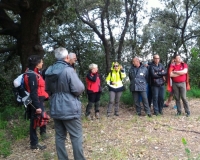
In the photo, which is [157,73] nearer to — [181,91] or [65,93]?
[181,91]

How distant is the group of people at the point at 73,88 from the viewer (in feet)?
15.3

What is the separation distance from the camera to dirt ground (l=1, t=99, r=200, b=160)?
18.0 ft

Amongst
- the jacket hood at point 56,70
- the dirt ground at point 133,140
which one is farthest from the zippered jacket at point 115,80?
the jacket hood at point 56,70

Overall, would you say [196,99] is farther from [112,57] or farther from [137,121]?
[112,57]

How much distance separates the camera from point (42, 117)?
234 inches

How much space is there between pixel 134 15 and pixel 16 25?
37.7 ft

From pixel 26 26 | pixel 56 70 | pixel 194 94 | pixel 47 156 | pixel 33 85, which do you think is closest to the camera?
pixel 56 70

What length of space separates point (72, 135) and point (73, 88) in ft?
2.46

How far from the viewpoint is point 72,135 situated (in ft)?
15.5

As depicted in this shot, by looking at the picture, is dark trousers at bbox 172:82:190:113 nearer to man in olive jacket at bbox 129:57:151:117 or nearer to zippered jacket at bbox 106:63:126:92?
man in olive jacket at bbox 129:57:151:117

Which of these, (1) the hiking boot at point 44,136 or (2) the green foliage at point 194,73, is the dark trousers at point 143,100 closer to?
(1) the hiking boot at point 44,136

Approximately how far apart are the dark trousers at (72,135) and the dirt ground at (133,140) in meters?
0.64

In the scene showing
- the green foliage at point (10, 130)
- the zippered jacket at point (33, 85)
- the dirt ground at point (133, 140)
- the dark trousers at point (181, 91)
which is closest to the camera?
the dirt ground at point (133, 140)

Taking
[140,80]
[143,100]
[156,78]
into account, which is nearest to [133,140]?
[143,100]
